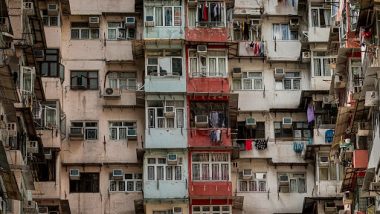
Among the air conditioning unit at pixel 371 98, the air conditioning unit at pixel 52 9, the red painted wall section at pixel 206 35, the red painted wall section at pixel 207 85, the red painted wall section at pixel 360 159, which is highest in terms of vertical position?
the air conditioning unit at pixel 52 9

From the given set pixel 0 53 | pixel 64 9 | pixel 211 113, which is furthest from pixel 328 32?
pixel 0 53

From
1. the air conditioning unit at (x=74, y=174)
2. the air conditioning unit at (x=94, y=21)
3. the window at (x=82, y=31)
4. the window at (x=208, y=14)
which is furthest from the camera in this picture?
the window at (x=82, y=31)

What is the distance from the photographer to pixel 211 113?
38.2 m

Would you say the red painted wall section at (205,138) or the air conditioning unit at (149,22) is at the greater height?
the air conditioning unit at (149,22)

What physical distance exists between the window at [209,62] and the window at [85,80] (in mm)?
2641

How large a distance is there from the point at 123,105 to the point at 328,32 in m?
5.81

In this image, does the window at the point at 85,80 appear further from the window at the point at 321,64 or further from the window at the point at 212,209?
the window at the point at 321,64

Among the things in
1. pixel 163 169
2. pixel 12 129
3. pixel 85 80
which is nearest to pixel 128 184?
pixel 163 169

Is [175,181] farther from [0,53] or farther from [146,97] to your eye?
[0,53]

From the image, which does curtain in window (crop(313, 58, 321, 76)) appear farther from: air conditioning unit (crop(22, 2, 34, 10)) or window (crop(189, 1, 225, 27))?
air conditioning unit (crop(22, 2, 34, 10))

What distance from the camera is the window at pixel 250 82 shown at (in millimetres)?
39406

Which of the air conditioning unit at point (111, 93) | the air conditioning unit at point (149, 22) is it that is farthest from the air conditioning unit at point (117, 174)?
the air conditioning unit at point (149, 22)

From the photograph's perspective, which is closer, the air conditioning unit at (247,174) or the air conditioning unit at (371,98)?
the air conditioning unit at (371,98)

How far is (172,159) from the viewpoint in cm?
3766
